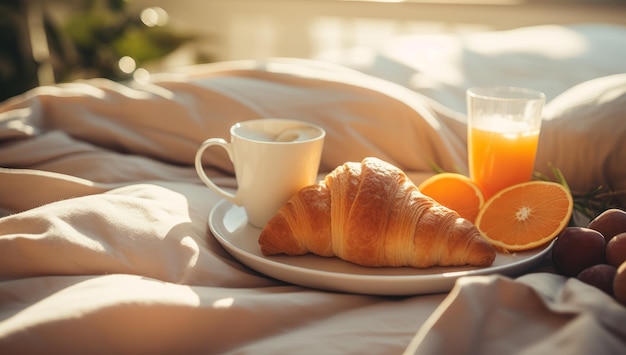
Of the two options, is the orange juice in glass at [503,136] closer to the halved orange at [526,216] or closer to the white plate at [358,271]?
the halved orange at [526,216]

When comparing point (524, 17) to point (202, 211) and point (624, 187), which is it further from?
point (202, 211)

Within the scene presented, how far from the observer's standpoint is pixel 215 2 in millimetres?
3031

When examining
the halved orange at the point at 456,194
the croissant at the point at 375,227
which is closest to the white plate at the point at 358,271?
the croissant at the point at 375,227

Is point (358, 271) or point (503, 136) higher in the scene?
point (503, 136)

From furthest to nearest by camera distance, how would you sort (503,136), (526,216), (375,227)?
(503,136), (526,216), (375,227)

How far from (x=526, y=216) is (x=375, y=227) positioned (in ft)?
0.82

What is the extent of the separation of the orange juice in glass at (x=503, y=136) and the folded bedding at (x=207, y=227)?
0.30 ft

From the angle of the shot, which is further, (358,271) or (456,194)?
(456,194)

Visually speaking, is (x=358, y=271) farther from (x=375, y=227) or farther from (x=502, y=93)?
(x=502, y=93)

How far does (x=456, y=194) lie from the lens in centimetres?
91

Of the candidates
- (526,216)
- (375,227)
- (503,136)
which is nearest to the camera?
(375,227)

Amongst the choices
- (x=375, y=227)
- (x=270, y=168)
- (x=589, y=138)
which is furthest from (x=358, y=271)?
(x=589, y=138)

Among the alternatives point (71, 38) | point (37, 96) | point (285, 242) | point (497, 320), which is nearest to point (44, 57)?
point (71, 38)

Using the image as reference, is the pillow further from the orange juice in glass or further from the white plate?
the white plate
